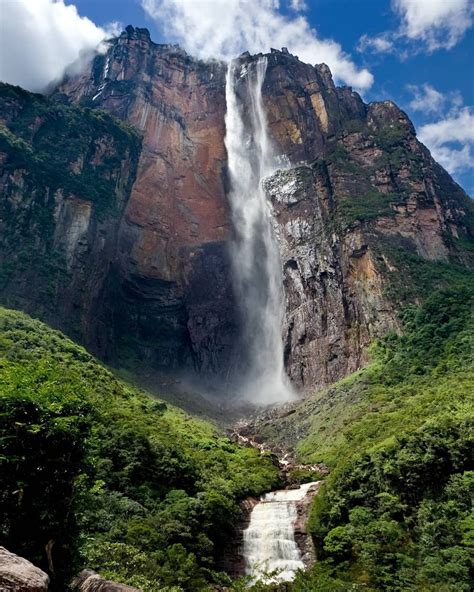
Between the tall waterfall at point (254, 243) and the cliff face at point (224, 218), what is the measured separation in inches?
91.4

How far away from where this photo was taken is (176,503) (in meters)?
24.1

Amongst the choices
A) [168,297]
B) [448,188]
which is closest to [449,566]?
[168,297]

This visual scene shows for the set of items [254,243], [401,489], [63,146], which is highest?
[63,146]

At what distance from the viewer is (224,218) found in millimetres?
86938

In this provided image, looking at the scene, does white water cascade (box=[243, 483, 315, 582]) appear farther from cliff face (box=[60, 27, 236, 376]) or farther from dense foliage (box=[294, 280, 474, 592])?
cliff face (box=[60, 27, 236, 376])

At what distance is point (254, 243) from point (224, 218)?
8169 millimetres

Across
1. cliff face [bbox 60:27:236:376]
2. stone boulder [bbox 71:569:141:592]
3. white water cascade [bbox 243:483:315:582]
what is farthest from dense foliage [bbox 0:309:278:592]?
cliff face [bbox 60:27:236:376]

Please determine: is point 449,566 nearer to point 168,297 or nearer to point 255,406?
point 255,406

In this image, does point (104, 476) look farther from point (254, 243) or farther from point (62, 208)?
point (254, 243)

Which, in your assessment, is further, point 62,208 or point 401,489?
point 62,208

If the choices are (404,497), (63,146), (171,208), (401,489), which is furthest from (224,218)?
(404,497)

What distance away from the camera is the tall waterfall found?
7294cm

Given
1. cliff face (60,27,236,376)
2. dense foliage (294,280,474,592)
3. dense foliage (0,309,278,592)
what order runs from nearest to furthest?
dense foliage (0,309,278,592), dense foliage (294,280,474,592), cliff face (60,27,236,376)

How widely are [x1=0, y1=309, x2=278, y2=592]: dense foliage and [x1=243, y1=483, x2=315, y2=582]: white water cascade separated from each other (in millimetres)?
1618
